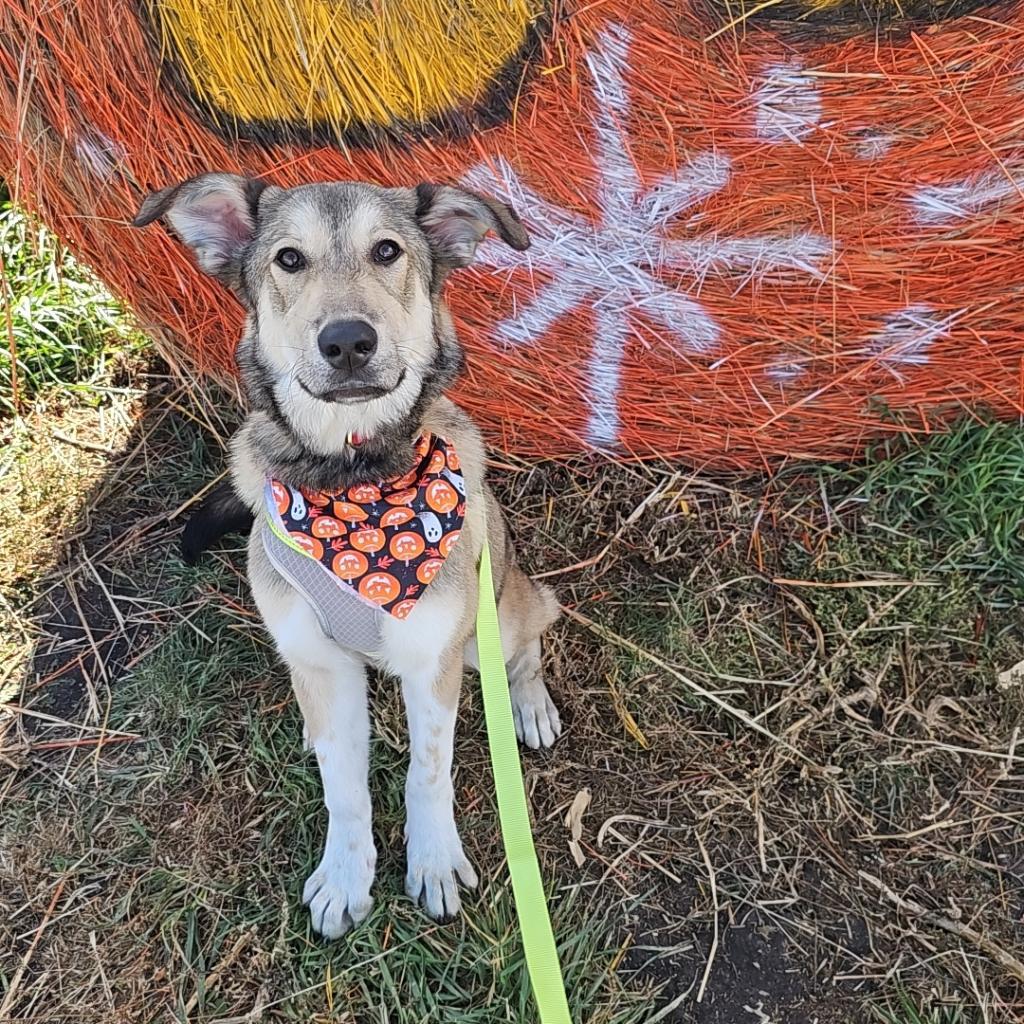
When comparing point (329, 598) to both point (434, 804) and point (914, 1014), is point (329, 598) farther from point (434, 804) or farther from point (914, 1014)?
point (914, 1014)

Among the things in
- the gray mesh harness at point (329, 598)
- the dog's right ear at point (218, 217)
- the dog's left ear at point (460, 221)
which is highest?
the dog's right ear at point (218, 217)

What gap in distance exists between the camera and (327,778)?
2568 mm

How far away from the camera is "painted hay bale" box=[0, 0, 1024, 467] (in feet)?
8.30

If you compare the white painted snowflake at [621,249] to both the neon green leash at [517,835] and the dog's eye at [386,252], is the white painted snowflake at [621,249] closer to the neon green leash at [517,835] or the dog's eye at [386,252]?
the dog's eye at [386,252]

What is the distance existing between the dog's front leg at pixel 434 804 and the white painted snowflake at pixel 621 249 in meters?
1.27

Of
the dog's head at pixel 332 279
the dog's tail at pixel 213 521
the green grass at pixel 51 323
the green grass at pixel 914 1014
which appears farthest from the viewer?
the green grass at pixel 51 323

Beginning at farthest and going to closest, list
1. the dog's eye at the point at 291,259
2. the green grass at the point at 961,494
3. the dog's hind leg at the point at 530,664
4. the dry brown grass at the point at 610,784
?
the green grass at the point at 961,494
the dog's hind leg at the point at 530,664
the dry brown grass at the point at 610,784
the dog's eye at the point at 291,259

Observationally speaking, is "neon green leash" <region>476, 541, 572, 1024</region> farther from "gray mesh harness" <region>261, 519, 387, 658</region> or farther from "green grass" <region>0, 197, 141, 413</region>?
"green grass" <region>0, 197, 141, 413</region>

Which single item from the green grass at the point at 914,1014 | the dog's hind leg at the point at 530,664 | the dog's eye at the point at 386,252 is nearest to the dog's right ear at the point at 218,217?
the dog's eye at the point at 386,252

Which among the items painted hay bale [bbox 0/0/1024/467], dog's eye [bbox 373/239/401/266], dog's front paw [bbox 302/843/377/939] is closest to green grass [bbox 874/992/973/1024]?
dog's front paw [bbox 302/843/377/939]

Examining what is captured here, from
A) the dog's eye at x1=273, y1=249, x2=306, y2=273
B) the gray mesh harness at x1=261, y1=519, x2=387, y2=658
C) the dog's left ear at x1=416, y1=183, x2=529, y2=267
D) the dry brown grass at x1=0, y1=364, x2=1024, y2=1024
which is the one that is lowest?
the dry brown grass at x1=0, y1=364, x2=1024, y2=1024

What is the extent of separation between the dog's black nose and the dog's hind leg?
1.03 meters

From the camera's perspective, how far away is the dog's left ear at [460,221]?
2260mm

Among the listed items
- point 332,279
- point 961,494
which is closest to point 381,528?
point 332,279
